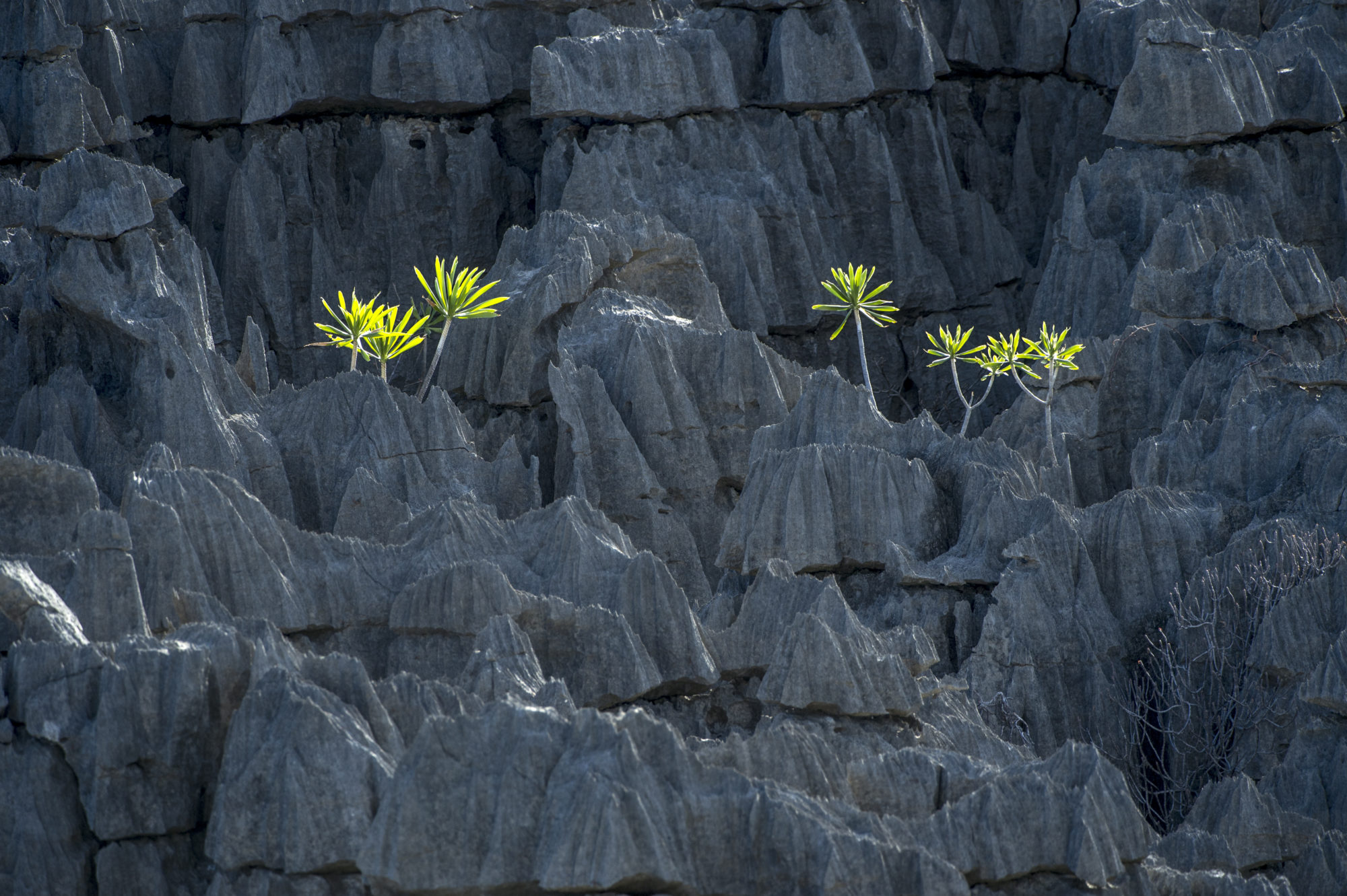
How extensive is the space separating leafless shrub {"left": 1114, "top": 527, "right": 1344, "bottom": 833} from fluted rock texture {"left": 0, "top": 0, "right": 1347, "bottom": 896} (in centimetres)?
8

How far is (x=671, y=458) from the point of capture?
102ft

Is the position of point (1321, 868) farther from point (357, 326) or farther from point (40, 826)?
point (357, 326)

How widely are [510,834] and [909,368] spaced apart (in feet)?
103

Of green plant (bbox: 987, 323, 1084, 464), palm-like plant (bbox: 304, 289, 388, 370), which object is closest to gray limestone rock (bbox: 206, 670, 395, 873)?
palm-like plant (bbox: 304, 289, 388, 370)

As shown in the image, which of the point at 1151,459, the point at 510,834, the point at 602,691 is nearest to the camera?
the point at 510,834

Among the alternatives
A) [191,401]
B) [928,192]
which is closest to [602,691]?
[191,401]

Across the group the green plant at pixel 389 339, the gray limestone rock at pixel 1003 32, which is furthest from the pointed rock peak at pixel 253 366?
the gray limestone rock at pixel 1003 32

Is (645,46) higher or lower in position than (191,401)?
higher

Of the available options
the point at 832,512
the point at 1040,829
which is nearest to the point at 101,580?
→ the point at 1040,829

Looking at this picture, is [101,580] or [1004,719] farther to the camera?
[1004,719]

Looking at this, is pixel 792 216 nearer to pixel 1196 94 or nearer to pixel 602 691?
pixel 1196 94

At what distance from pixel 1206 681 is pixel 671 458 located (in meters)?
10.9

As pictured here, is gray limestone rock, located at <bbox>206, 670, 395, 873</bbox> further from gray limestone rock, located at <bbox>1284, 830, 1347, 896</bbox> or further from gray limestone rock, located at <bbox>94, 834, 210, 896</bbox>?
gray limestone rock, located at <bbox>1284, 830, 1347, 896</bbox>

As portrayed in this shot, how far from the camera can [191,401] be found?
27453mm
